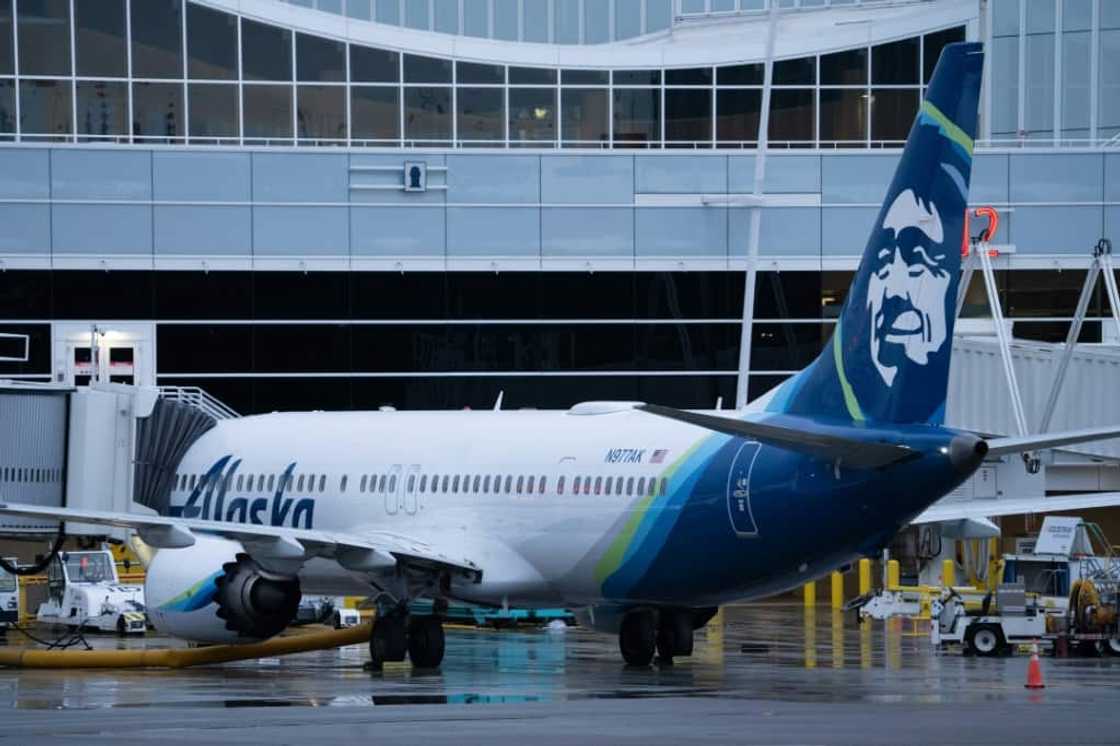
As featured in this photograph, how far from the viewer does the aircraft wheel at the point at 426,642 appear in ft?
93.0

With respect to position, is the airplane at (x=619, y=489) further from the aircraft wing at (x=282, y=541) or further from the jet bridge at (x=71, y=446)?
the jet bridge at (x=71, y=446)

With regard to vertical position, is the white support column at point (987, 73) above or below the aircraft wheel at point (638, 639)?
above

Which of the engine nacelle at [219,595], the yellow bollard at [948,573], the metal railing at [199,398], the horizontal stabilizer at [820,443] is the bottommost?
the yellow bollard at [948,573]

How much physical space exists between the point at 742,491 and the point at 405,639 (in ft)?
18.1

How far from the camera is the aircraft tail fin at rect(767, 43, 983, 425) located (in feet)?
77.5

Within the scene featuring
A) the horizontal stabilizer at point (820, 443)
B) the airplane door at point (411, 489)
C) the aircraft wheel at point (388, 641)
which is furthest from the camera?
the airplane door at point (411, 489)

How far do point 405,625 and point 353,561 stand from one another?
131 centimetres

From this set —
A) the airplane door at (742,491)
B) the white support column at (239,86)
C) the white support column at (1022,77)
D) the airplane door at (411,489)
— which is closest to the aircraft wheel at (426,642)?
the airplane door at (411,489)

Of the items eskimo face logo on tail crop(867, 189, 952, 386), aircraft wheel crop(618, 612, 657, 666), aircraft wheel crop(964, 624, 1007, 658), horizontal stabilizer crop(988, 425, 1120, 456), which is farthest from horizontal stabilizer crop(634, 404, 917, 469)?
aircraft wheel crop(964, 624, 1007, 658)

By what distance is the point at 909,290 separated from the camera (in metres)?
23.8

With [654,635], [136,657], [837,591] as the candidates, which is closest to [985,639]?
[654,635]

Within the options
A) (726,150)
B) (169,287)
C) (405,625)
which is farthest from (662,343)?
(405,625)

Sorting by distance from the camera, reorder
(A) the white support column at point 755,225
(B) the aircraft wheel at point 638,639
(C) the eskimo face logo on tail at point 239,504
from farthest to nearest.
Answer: (A) the white support column at point 755,225 < (C) the eskimo face logo on tail at point 239,504 < (B) the aircraft wheel at point 638,639

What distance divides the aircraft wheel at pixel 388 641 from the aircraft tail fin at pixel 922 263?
753cm
